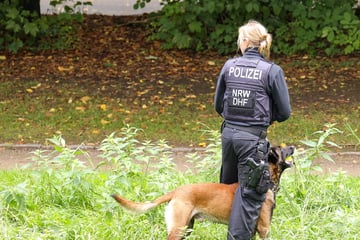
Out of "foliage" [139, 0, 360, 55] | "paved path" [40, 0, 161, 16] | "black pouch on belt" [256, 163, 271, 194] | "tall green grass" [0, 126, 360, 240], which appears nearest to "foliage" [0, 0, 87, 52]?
"paved path" [40, 0, 161, 16]

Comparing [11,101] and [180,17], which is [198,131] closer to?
[11,101]

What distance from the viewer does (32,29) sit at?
46.9 feet

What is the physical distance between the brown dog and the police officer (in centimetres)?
9

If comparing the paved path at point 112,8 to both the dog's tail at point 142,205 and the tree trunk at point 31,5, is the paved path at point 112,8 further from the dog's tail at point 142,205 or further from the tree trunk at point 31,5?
the dog's tail at point 142,205

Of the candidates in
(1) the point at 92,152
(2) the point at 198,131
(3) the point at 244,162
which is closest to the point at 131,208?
(3) the point at 244,162

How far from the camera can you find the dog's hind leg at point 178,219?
521 cm

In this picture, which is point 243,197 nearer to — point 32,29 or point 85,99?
point 85,99

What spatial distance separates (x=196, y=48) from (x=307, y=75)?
8.25 ft

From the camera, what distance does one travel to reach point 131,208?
536 centimetres

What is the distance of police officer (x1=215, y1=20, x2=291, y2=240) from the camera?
17.2 feet

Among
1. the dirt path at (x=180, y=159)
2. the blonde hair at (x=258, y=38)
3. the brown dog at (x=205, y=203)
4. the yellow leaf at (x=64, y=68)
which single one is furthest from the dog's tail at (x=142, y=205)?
the yellow leaf at (x=64, y=68)

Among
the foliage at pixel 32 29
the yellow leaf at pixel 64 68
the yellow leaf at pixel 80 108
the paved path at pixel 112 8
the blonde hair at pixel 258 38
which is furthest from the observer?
the paved path at pixel 112 8

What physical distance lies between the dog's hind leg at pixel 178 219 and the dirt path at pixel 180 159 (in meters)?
3.29

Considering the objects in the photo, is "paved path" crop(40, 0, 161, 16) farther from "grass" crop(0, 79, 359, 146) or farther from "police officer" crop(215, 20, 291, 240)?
"police officer" crop(215, 20, 291, 240)
